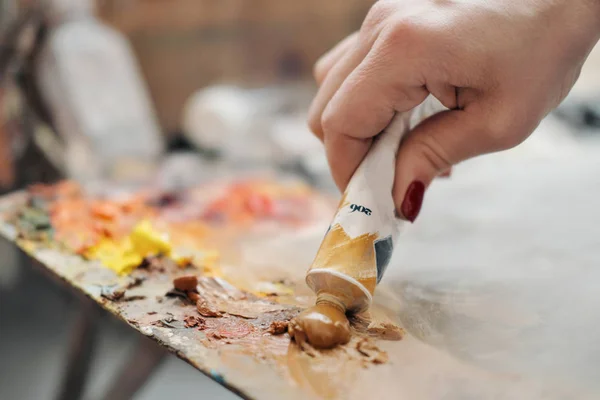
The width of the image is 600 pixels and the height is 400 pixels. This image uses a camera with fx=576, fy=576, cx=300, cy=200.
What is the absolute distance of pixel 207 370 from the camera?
469mm

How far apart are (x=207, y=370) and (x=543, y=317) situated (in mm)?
341

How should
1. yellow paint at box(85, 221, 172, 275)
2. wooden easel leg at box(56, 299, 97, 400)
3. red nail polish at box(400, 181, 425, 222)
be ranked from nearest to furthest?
red nail polish at box(400, 181, 425, 222) < yellow paint at box(85, 221, 172, 275) < wooden easel leg at box(56, 299, 97, 400)

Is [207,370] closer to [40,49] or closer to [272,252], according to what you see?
[272,252]

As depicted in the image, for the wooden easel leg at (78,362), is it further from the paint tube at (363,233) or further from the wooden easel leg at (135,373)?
the paint tube at (363,233)

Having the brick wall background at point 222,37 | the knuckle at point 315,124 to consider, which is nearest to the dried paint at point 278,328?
the knuckle at point 315,124

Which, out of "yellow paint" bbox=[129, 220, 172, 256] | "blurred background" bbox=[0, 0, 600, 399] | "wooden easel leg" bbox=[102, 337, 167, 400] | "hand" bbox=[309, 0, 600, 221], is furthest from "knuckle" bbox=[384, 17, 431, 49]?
"blurred background" bbox=[0, 0, 600, 399]

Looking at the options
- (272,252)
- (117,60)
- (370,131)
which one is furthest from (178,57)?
(370,131)

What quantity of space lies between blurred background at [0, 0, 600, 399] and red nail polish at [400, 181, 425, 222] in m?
0.59

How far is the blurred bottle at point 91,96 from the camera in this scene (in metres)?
1.40

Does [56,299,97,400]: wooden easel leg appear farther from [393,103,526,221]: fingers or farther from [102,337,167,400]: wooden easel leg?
[393,103,526,221]: fingers

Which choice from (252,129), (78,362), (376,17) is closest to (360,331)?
(376,17)

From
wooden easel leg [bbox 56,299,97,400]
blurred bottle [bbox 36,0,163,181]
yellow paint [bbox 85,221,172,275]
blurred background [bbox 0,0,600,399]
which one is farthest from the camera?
blurred bottle [bbox 36,0,163,181]

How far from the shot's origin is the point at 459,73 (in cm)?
50

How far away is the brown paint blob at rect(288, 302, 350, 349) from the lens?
1.60 feet
